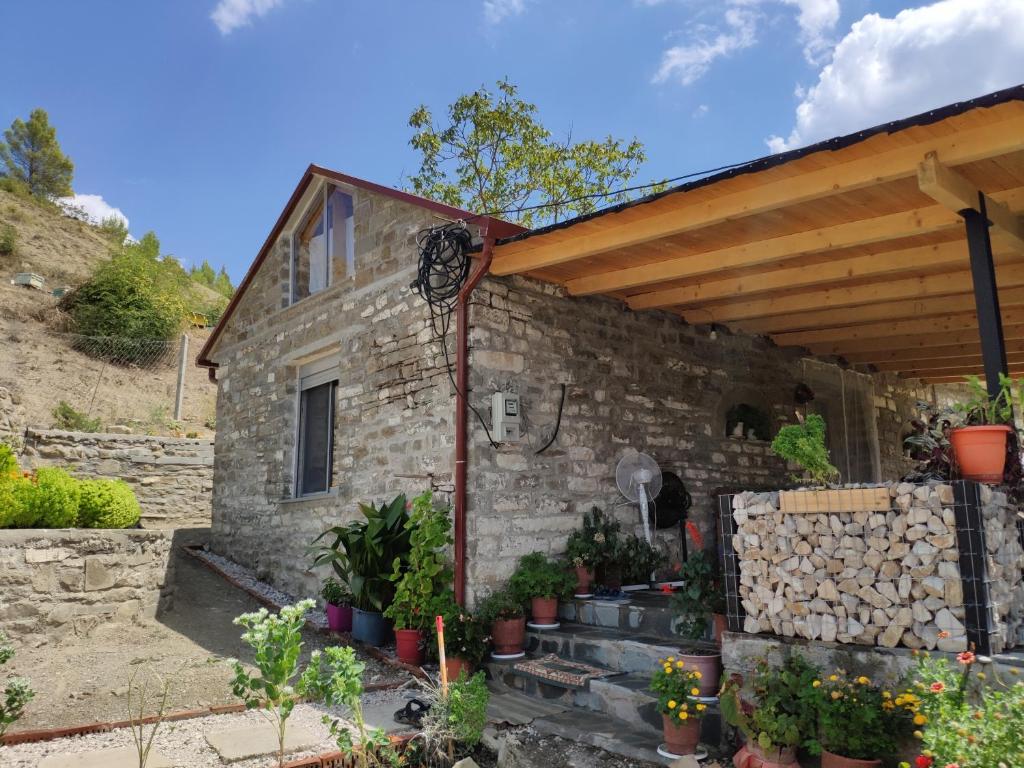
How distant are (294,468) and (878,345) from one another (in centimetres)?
713

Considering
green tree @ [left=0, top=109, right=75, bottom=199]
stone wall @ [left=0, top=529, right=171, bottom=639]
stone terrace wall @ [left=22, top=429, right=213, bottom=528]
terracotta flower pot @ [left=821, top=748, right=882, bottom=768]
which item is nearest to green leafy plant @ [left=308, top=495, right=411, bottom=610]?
stone wall @ [left=0, top=529, right=171, bottom=639]

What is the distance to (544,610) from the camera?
577 cm

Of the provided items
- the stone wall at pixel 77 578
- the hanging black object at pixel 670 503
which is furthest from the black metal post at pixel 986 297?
the stone wall at pixel 77 578

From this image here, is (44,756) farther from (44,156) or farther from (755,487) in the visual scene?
(44,156)

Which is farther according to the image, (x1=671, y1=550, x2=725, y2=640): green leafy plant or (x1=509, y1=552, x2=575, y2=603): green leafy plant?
(x1=509, y1=552, x2=575, y2=603): green leafy plant

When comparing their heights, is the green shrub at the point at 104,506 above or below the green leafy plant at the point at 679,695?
above

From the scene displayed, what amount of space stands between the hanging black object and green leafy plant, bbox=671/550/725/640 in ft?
8.11

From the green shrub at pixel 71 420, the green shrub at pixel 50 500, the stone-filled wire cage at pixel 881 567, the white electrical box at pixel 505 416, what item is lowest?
the stone-filled wire cage at pixel 881 567

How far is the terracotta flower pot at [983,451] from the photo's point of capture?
359cm

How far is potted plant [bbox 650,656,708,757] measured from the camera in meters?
3.68

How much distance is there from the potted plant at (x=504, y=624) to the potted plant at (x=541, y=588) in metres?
0.20

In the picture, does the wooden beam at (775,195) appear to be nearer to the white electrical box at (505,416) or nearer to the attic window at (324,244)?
the white electrical box at (505,416)

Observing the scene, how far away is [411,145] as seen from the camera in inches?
650

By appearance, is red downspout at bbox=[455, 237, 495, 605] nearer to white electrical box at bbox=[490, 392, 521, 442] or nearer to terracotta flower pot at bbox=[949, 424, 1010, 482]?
white electrical box at bbox=[490, 392, 521, 442]
